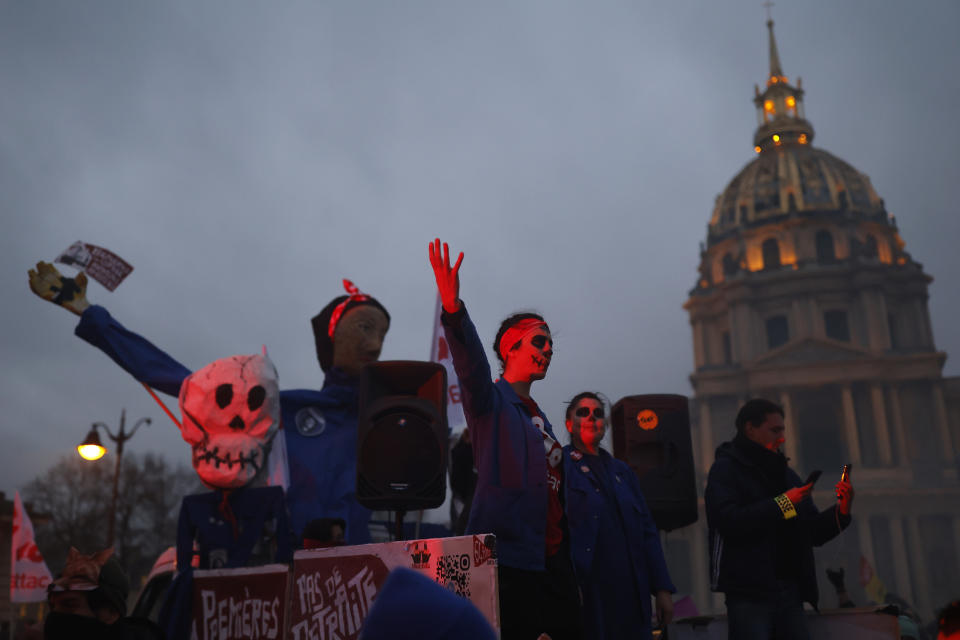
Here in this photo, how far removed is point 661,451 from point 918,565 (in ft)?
163

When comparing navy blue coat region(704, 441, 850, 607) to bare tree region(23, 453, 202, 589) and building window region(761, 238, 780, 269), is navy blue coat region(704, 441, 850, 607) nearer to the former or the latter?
bare tree region(23, 453, 202, 589)

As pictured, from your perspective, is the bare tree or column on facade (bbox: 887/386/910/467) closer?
the bare tree

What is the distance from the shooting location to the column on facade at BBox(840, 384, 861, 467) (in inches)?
2146

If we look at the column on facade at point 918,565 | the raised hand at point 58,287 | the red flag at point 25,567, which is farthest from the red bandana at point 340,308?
the column on facade at point 918,565

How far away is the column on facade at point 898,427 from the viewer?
180ft

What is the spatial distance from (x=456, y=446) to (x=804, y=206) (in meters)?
66.1

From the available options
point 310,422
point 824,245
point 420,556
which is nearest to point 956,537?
point 824,245

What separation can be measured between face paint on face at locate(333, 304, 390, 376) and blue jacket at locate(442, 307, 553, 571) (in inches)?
163

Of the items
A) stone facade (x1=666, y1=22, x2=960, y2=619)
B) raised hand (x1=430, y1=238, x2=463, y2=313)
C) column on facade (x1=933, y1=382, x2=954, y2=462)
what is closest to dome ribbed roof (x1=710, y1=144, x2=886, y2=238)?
stone facade (x1=666, y1=22, x2=960, y2=619)

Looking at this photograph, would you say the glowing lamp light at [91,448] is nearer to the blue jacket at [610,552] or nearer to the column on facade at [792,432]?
the blue jacket at [610,552]

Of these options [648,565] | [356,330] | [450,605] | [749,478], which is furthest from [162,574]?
[450,605]

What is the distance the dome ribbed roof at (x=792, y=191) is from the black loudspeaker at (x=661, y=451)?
64.0m

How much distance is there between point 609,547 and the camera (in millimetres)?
4500

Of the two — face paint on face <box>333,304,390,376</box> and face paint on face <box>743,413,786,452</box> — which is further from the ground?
face paint on face <box>333,304,390,376</box>
